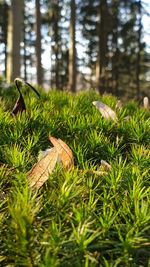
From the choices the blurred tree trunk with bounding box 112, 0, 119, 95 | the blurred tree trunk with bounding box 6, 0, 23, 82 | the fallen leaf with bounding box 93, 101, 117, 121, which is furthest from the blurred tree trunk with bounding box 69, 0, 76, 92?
the fallen leaf with bounding box 93, 101, 117, 121

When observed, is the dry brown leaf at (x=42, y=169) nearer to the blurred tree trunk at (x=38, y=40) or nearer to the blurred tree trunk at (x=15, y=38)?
the blurred tree trunk at (x=15, y=38)

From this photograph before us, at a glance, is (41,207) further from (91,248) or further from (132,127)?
(132,127)

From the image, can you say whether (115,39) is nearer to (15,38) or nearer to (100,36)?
(100,36)

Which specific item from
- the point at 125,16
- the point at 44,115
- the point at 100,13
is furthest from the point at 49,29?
the point at 44,115

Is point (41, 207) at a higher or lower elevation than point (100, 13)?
lower

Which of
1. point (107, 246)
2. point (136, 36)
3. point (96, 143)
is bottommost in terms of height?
point (107, 246)

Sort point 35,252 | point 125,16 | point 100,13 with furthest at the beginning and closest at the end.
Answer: point 125,16 < point 100,13 < point 35,252

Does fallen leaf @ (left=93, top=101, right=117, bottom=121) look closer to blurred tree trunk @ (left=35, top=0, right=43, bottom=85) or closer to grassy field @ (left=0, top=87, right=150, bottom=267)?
grassy field @ (left=0, top=87, right=150, bottom=267)
